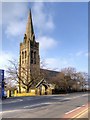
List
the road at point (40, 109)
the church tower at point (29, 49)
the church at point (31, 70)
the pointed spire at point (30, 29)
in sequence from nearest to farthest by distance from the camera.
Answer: the road at point (40, 109) < the church at point (31, 70) < the church tower at point (29, 49) < the pointed spire at point (30, 29)

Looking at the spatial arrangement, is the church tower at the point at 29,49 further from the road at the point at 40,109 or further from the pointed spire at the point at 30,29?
the road at the point at 40,109

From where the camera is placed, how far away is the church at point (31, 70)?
5762 cm

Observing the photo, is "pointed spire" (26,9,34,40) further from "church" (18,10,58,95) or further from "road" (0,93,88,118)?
"road" (0,93,88,118)

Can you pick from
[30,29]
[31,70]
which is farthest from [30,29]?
[31,70]

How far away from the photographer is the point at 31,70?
62.2m

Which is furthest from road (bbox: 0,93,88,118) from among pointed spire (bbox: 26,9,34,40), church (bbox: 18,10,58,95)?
pointed spire (bbox: 26,9,34,40)

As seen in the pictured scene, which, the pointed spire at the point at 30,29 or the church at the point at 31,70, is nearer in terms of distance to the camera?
the church at the point at 31,70

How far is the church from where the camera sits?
57625 millimetres

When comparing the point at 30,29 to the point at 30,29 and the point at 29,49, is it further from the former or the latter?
the point at 29,49

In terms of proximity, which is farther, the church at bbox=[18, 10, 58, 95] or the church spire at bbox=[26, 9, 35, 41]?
the church spire at bbox=[26, 9, 35, 41]

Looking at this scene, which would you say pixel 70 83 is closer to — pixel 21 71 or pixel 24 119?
pixel 21 71

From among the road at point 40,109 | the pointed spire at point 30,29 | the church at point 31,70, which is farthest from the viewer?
the pointed spire at point 30,29

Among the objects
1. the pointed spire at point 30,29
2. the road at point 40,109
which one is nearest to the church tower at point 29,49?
the pointed spire at point 30,29

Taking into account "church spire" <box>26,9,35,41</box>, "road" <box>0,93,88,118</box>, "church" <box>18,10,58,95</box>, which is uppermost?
"church spire" <box>26,9,35,41</box>
